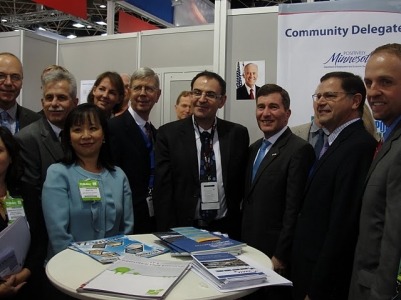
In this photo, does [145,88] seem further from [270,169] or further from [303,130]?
[303,130]

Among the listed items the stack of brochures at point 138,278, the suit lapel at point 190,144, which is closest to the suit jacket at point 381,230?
the stack of brochures at point 138,278

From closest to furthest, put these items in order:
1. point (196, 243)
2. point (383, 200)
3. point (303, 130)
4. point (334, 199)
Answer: point (383, 200) < point (196, 243) < point (334, 199) < point (303, 130)

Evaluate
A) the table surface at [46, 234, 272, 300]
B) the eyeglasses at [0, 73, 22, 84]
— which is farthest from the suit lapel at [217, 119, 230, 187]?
the eyeglasses at [0, 73, 22, 84]

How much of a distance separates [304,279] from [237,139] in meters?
1.04

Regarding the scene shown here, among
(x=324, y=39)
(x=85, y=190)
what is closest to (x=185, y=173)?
(x=85, y=190)

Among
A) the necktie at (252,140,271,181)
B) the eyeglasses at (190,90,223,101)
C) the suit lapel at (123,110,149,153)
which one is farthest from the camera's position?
the suit lapel at (123,110,149,153)

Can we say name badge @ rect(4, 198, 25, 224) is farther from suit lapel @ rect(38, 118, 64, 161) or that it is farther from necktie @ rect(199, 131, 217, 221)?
necktie @ rect(199, 131, 217, 221)

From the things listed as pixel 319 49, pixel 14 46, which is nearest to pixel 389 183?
pixel 319 49

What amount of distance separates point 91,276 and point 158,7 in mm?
5088

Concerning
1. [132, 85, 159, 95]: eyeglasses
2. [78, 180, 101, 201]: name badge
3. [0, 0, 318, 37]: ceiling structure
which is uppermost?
[0, 0, 318, 37]: ceiling structure

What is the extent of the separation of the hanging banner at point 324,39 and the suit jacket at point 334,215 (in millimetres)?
1403

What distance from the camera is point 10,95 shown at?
2.93 metres

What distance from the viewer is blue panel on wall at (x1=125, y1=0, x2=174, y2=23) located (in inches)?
216

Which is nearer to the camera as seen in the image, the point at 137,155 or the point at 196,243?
the point at 196,243
